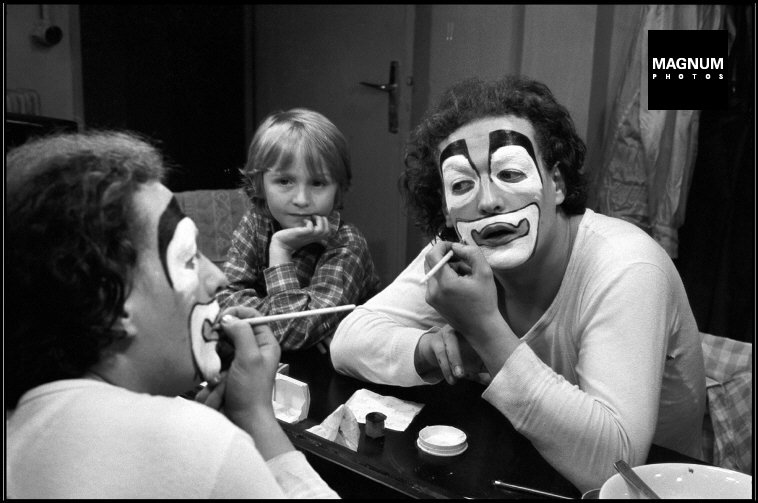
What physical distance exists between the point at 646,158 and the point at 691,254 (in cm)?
37

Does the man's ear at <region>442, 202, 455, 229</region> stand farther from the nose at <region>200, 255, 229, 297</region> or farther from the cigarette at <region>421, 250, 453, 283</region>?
the nose at <region>200, 255, 229, 297</region>

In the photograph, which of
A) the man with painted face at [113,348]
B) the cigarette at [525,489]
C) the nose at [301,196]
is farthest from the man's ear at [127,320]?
the nose at [301,196]

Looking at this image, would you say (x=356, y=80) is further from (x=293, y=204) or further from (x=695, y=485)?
(x=695, y=485)

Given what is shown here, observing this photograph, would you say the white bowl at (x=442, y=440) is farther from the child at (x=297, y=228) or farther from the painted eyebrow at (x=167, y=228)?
the child at (x=297, y=228)

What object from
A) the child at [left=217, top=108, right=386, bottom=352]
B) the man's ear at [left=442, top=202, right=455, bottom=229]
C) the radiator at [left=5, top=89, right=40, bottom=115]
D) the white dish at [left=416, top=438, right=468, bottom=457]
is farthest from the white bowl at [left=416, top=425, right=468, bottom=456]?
the radiator at [left=5, top=89, right=40, bottom=115]

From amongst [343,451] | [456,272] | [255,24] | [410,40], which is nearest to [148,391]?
[343,451]

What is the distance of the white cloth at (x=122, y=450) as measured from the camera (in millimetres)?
515

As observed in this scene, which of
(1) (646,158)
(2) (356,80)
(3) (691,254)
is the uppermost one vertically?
(2) (356,80)

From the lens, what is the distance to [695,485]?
0.66m

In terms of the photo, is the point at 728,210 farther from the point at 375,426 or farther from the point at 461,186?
the point at 375,426

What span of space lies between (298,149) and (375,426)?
782 millimetres

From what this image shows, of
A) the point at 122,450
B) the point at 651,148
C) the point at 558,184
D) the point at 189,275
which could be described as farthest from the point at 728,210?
the point at 122,450

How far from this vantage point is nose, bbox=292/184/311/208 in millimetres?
1455

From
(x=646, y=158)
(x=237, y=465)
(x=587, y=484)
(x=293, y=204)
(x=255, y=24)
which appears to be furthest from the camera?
(x=255, y=24)
